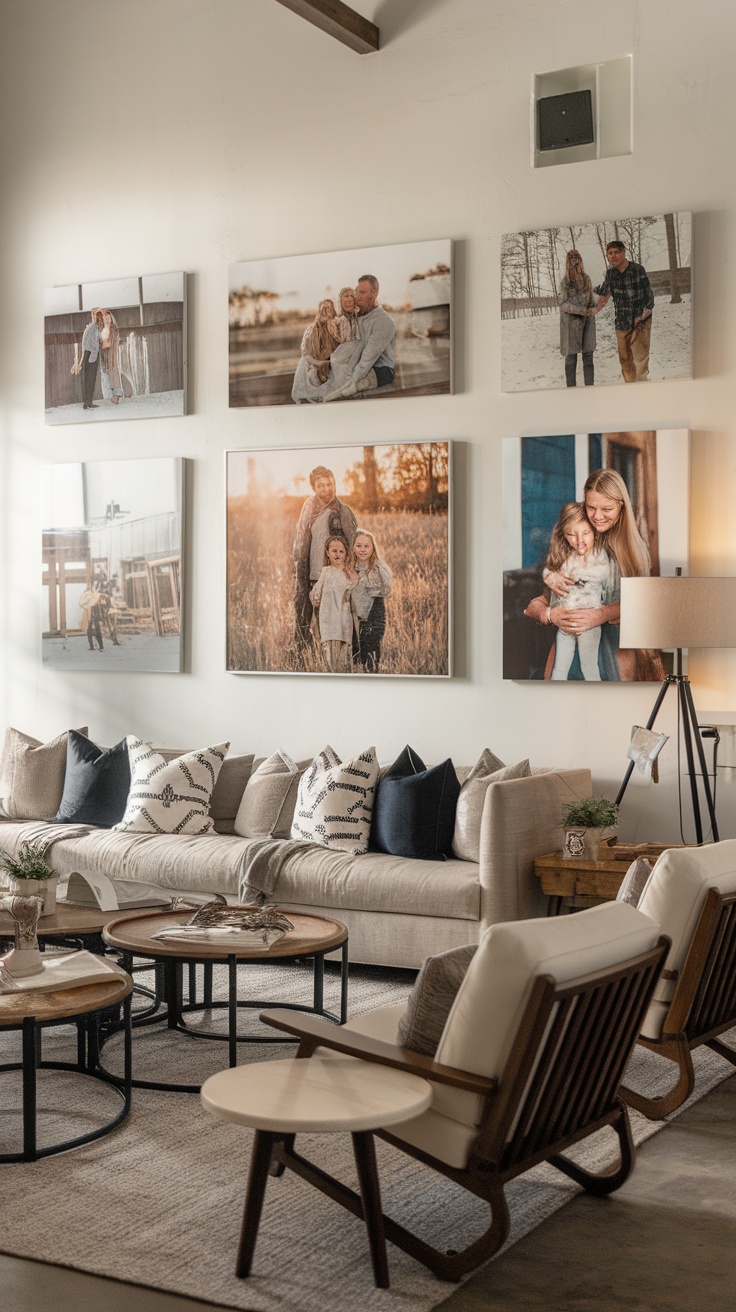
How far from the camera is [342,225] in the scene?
22.9 feet

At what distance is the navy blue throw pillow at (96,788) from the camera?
6.85 metres

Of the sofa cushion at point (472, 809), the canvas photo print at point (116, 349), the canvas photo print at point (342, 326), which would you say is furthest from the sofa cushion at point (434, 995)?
the canvas photo print at point (116, 349)

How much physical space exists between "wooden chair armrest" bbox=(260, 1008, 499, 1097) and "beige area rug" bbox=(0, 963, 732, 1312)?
438 mm

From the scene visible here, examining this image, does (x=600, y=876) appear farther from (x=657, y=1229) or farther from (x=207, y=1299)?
(x=207, y=1299)

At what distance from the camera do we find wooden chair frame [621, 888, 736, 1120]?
3.80 metres

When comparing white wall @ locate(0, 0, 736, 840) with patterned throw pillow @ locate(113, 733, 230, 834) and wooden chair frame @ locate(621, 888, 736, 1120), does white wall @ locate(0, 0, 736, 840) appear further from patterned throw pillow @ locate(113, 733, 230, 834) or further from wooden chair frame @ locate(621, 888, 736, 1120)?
wooden chair frame @ locate(621, 888, 736, 1120)

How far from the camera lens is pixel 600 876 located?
5387mm

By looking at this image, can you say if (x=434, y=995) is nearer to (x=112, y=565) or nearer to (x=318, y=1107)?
(x=318, y=1107)

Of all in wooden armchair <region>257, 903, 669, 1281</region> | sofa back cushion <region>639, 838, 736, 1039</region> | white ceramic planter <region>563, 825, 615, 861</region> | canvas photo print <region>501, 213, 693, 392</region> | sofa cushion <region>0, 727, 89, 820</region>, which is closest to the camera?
wooden armchair <region>257, 903, 669, 1281</region>

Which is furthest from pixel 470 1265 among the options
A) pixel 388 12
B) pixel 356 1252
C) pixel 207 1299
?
pixel 388 12

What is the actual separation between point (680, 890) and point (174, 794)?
3316 mm

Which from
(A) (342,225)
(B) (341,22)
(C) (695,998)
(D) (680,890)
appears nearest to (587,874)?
(C) (695,998)

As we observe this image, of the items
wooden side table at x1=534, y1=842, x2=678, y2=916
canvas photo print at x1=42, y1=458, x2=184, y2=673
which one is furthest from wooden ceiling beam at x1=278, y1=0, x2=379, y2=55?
wooden side table at x1=534, y1=842, x2=678, y2=916

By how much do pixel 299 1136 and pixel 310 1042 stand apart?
A: 0.75 metres
